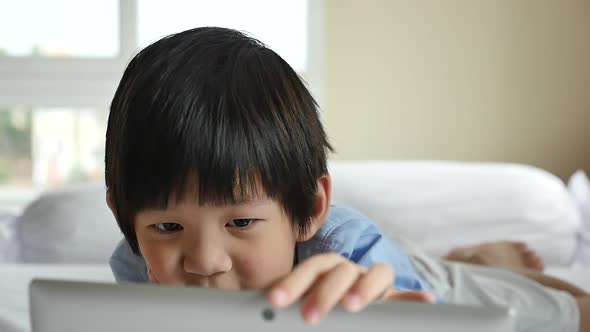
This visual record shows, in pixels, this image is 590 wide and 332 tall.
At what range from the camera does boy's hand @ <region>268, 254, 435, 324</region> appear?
355 mm

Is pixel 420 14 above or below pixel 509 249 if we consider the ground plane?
above

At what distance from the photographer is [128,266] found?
3.26ft

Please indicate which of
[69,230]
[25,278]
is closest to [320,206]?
[25,278]

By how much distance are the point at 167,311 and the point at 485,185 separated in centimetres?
148

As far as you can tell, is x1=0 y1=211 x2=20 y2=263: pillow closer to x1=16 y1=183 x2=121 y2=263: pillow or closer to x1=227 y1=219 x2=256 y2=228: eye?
x1=16 y1=183 x2=121 y2=263: pillow

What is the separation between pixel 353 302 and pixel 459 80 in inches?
90.7

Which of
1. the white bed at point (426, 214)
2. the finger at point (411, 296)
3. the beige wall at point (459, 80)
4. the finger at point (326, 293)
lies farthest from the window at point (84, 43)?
the finger at point (326, 293)

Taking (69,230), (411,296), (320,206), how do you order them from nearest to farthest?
(411,296) < (320,206) < (69,230)

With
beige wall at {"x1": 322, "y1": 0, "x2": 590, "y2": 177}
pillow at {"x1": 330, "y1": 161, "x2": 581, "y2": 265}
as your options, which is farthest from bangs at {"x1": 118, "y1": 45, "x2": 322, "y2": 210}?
beige wall at {"x1": 322, "y1": 0, "x2": 590, "y2": 177}

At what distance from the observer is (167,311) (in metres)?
0.36

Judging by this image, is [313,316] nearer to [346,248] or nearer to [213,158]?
[213,158]

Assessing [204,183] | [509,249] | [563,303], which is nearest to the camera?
[204,183]

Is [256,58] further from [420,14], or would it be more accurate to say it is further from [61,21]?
[61,21]

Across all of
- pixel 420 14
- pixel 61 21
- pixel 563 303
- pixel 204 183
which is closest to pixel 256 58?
pixel 204 183
